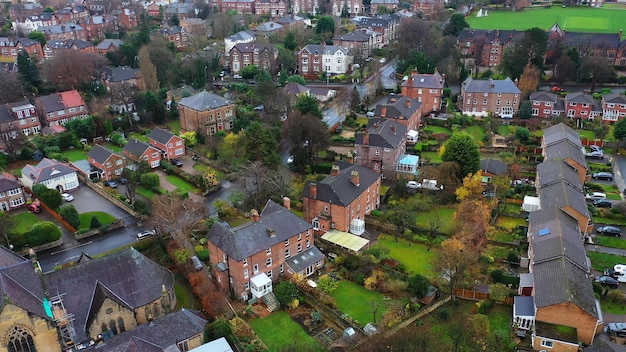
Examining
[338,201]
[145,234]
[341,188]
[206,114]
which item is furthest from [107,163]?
[338,201]

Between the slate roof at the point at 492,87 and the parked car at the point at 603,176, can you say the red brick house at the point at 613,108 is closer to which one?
the slate roof at the point at 492,87

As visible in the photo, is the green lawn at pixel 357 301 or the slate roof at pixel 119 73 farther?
the slate roof at pixel 119 73

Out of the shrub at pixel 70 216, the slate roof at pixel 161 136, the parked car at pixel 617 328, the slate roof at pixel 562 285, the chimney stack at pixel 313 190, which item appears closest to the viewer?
the slate roof at pixel 562 285

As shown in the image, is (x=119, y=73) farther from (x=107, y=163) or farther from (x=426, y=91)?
(x=426, y=91)

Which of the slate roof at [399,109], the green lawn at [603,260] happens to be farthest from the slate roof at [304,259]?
the slate roof at [399,109]

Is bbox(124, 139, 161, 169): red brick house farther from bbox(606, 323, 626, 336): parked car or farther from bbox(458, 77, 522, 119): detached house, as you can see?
bbox(606, 323, 626, 336): parked car

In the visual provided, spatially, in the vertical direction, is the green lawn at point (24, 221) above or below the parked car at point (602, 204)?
below
